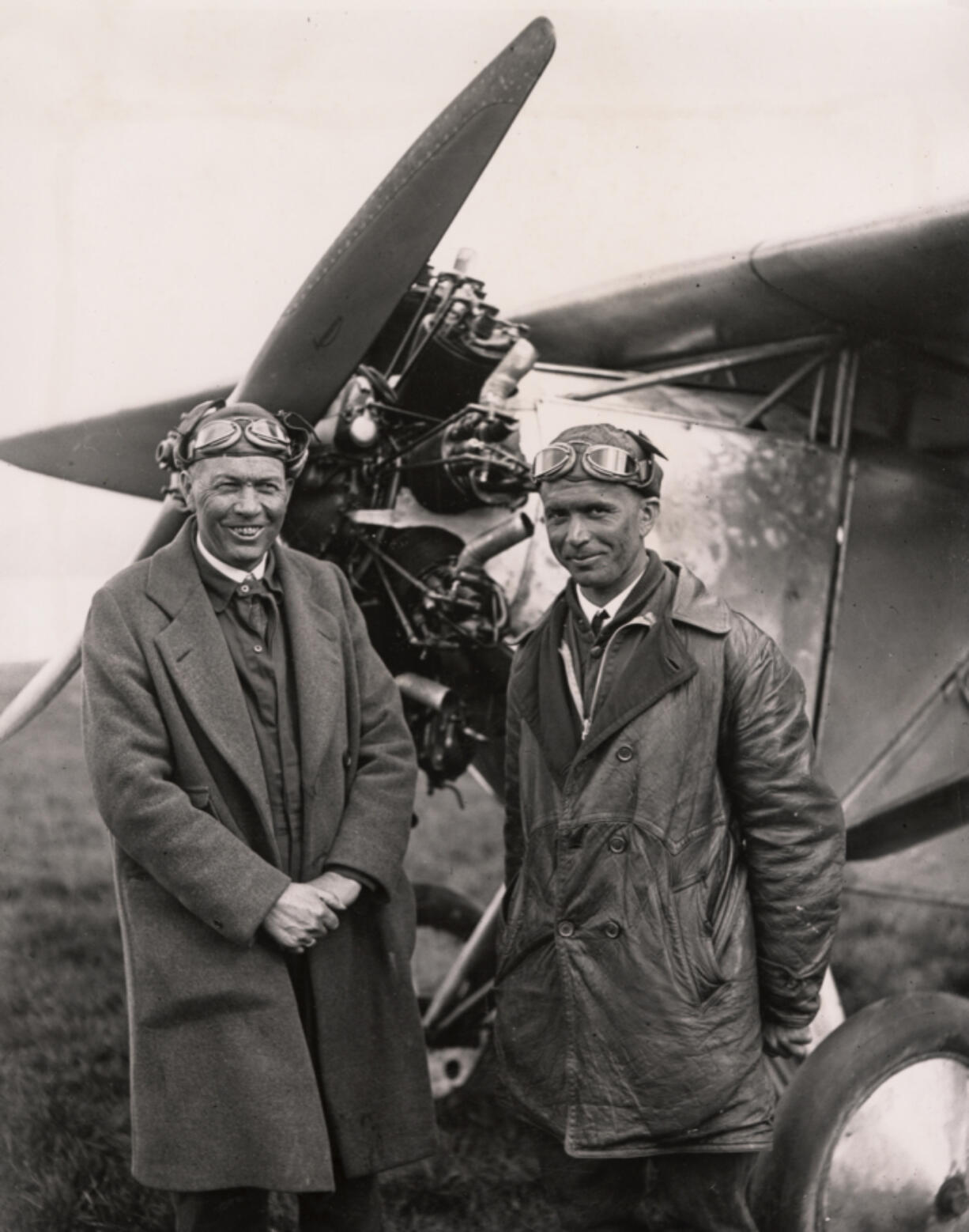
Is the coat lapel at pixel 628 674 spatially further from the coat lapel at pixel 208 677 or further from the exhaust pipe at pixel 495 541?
the exhaust pipe at pixel 495 541

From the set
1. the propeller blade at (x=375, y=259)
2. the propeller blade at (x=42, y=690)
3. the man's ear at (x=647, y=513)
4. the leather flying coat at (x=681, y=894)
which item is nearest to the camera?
the leather flying coat at (x=681, y=894)

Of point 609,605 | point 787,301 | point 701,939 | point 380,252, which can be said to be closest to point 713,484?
point 787,301

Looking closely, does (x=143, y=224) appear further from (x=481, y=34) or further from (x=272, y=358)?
(x=481, y=34)

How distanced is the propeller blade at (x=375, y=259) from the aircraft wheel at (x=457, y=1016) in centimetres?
202

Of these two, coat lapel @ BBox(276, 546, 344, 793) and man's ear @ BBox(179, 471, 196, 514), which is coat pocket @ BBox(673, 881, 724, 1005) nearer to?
coat lapel @ BBox(276, 546, 344, 793)

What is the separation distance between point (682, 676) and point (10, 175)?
284 centimetres

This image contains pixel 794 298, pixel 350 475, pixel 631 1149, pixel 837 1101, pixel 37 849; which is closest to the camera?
pixel 631 1149

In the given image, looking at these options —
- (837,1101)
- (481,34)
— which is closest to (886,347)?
(481,34)

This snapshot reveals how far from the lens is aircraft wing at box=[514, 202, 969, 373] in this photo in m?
3.68

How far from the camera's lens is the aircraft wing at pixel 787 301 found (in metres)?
3.68

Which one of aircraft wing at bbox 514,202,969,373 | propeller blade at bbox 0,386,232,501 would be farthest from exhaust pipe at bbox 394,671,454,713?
aircraft wing at bbox 514,202,969,373

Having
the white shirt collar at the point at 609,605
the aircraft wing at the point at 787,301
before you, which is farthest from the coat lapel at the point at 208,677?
the aircraft wing at the point at 787,301

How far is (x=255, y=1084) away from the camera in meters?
2.39

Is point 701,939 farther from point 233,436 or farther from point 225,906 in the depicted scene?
point 233,436
